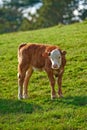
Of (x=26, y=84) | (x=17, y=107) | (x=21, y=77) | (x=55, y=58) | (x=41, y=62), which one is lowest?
(x=17, y=107)

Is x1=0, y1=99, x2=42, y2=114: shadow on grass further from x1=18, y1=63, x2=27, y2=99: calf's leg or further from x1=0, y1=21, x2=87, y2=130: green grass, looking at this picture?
x1=18, y1=63, x2=27, y2=99: calf's leg

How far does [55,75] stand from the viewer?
40.2ft

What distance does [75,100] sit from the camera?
11.6m

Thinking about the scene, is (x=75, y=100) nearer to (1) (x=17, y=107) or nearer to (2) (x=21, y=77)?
(1) (x=17, y=107)

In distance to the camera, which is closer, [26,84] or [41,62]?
[41,62]

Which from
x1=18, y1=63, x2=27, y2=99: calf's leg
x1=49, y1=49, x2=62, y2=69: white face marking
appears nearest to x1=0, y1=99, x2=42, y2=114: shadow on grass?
x1=18, y1=63, x2=27, y2=99: calf's leg

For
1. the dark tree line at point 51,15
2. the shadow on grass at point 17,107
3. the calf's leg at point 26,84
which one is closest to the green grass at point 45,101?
the shadow on grass at point 17,107

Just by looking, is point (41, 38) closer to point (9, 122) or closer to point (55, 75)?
point (55, 75)

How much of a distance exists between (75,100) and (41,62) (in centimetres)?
146

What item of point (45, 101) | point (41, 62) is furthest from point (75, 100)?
point (41, 62)

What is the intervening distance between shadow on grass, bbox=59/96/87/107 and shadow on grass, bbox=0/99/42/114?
0.73 m

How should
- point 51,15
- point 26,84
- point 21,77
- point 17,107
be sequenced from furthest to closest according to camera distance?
point 51,15 → point 26,84 → point 21,77 → point 17,107

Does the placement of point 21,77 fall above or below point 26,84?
above

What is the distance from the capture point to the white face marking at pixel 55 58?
11.7m
